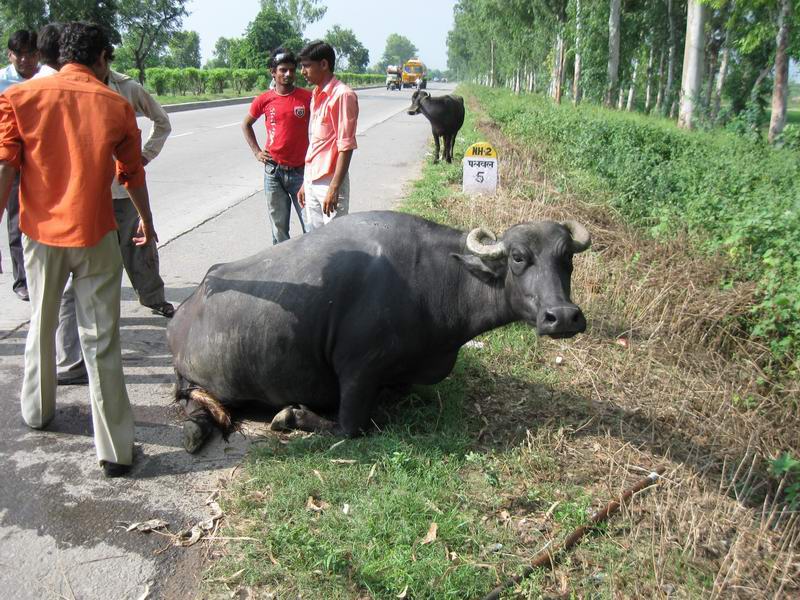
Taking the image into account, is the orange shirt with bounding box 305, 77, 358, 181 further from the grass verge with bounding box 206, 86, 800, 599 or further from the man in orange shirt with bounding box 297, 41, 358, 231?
the grass verge with bounding box 206, 86, 800, 599

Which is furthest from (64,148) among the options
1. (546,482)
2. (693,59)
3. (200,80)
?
(200,80)

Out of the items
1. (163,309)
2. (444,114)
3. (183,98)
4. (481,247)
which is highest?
(183,98)

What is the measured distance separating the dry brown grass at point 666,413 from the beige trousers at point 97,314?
2.10 metres

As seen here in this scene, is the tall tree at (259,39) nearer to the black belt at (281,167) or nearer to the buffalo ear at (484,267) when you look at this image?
the black belt at (281,167)

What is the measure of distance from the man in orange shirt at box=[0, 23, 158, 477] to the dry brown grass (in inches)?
85.9

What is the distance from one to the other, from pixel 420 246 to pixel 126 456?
1927 millimetres

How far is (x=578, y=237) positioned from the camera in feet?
12.0

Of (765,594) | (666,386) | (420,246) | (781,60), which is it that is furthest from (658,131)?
(765,594)

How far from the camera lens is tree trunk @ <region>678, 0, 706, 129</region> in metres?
15.7

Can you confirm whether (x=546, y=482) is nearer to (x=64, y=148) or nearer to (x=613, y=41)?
(x=64, y=148)

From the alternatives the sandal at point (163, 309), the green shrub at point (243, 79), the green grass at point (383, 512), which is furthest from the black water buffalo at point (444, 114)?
the green shrub at point (243, 79)

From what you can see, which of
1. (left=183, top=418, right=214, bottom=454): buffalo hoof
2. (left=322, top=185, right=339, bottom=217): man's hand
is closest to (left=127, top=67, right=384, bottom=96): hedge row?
(left=322, top=185, right=339, bottom=217): man's hand

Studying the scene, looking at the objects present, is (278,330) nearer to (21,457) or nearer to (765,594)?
Answer: (21,457)

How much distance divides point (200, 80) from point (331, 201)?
3687 centimetres
